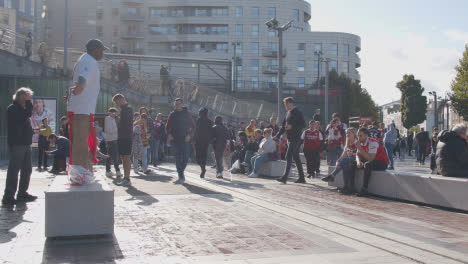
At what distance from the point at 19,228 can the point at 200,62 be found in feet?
110

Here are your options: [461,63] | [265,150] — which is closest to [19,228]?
[265,150]

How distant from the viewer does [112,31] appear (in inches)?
3191

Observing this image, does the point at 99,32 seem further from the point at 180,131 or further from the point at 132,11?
the point at 180,131

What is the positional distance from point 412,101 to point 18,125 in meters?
65.7

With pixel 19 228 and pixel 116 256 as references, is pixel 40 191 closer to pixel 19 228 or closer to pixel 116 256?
pixel 19 228

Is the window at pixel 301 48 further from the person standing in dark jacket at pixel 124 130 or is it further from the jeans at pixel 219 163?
the person standing in dark jacket at pixel 124 130

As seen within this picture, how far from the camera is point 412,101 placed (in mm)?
67438

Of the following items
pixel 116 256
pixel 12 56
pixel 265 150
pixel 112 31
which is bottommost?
pixel 116 256

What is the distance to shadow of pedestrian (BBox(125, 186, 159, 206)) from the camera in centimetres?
777

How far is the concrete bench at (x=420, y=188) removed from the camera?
25.5 ft

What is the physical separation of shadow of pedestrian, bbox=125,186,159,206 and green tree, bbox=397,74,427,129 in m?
63.4

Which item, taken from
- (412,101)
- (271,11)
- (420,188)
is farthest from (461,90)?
(420,188)

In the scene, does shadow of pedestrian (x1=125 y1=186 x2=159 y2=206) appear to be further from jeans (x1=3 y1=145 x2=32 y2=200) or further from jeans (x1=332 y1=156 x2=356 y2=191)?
jeans (x1=332 y1=156 x2=356 y2=191)

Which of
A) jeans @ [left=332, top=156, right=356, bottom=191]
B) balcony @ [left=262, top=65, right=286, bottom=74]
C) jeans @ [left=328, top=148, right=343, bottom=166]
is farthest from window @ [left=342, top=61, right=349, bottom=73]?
jeans @ [left=332, top=156, right=356, bottom=191]
